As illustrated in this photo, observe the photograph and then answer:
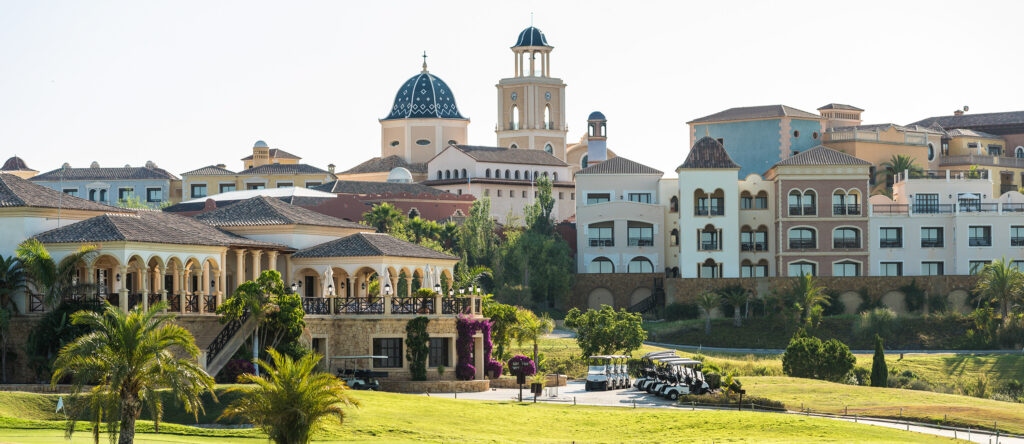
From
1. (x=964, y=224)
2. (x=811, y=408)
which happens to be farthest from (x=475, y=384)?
(x=964, y=224)

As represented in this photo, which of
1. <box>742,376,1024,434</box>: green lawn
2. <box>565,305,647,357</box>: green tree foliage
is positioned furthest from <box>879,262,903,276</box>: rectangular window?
<box>742,376,1024,434</box>: green lawn

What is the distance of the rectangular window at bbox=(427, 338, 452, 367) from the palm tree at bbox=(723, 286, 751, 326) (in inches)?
1286

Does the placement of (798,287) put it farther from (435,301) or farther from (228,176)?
(228,176)

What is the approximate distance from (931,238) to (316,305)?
5192 cm

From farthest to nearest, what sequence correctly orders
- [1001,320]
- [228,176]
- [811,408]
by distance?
1. [228,176]
2. [1001,320]
3. [811,408]

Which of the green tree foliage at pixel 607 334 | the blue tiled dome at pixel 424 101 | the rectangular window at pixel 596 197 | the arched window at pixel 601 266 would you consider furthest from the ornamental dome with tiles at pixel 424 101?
the green tree foliage at pixel 607 334

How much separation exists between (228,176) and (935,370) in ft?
240

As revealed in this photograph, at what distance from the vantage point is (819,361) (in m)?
74.2

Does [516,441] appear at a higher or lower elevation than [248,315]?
lower

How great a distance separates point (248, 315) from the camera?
201 feet

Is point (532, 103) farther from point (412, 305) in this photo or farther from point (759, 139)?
point (412, 305)

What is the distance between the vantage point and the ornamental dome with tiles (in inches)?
5763

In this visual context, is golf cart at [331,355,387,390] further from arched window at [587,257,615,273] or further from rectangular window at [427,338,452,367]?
arched window at [587,257,615,273]

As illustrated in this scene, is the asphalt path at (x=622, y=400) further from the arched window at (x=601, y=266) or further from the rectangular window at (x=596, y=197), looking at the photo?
the rectangular window at (x=596, y=197)
